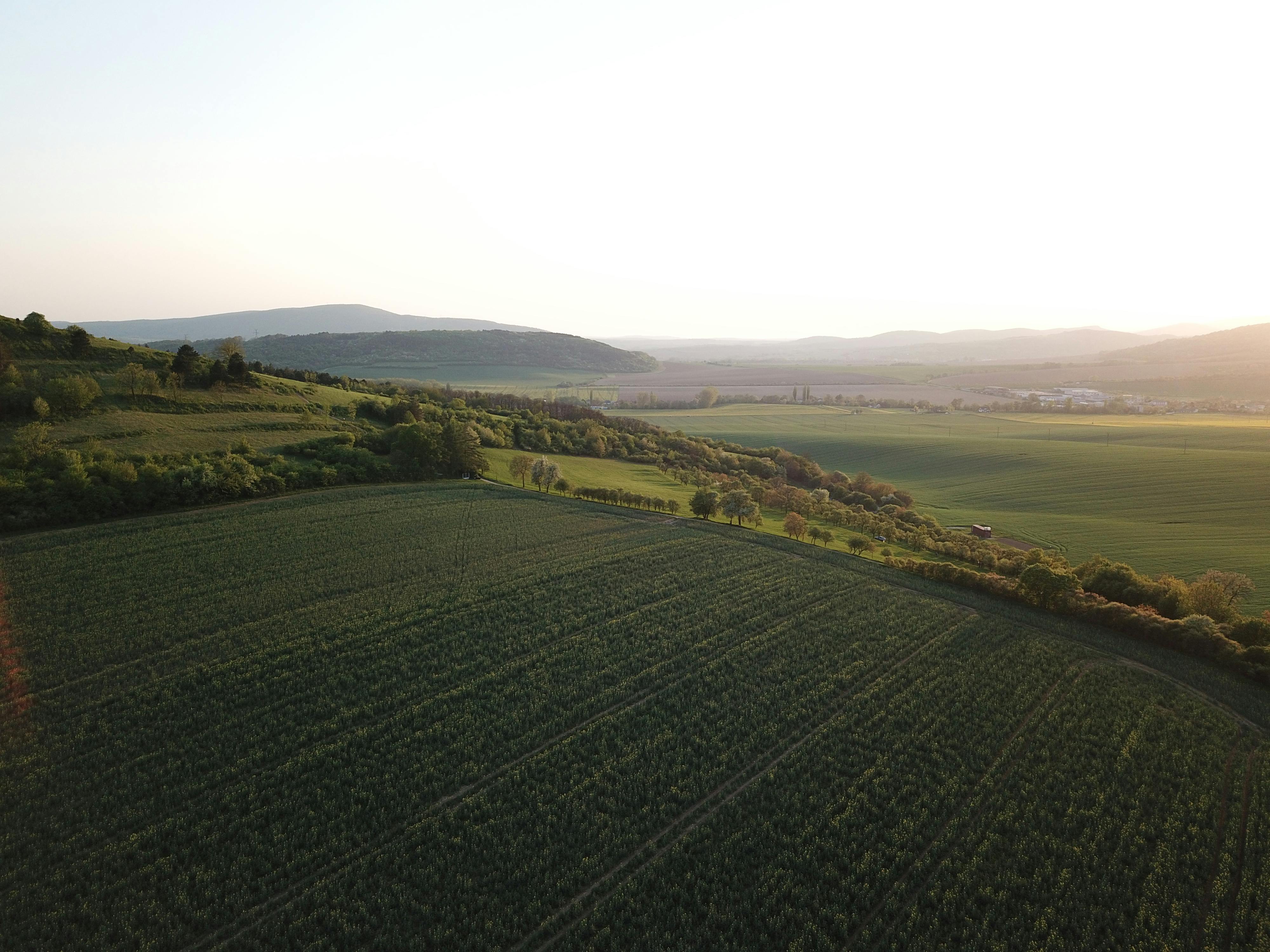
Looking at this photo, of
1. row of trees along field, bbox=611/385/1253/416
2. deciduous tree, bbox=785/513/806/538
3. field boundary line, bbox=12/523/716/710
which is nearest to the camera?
field boundary line, bbox=12/523/716/710

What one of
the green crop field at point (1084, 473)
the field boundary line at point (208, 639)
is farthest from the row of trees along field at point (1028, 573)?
the field boundary line at point (208, 639)

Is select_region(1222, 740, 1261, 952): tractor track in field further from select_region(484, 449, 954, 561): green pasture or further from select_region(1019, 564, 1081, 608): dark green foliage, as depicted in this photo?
select_region(484, 449, 954, 561): green pasture

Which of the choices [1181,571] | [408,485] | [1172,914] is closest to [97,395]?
[408,485]

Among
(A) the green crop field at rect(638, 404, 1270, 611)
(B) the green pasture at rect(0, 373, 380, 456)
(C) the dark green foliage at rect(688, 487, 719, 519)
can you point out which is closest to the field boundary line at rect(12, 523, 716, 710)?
(C) the dark green foliage at rect(688, 487, 719, 519)

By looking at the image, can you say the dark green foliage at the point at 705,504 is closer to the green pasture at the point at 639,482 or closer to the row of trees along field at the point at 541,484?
the row of trees along field at the point at 541,484

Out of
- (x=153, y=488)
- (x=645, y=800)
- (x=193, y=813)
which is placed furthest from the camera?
(x=153, y=488)

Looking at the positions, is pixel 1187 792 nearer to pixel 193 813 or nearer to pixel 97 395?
pixel 193 813
